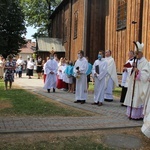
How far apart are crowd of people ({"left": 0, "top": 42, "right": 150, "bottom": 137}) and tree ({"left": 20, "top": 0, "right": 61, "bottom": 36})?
107 ft

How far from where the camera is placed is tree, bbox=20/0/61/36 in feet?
160

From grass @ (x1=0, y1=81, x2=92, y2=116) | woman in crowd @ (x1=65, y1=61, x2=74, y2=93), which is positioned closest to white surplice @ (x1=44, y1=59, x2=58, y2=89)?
woman in crowd @ (x1=65, y1=61, x2=74, y2=93)

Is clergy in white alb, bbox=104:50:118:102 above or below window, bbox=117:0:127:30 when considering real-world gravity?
below

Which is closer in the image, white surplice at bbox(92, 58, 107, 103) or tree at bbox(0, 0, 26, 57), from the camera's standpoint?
white surplice at bbox(92, 58, 107, 103)

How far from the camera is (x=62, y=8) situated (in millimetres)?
37281

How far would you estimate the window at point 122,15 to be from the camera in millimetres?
18250

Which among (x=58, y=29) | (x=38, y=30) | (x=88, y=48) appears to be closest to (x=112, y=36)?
(x=88, y=48)

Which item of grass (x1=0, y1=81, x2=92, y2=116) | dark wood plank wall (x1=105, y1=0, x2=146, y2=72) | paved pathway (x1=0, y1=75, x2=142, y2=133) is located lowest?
paved pathway (x1=0, y1=75, x2=142, y2=133)

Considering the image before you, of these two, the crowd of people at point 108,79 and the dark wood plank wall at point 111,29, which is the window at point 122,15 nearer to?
the dark wood plank wall at point 111,29

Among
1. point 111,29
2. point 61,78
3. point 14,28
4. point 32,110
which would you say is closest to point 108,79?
point 32,110

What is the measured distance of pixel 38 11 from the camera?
49.4 metres

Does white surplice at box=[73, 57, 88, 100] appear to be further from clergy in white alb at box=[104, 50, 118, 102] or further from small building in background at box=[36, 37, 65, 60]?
small building in background at box=[36, 37, 65, 60]

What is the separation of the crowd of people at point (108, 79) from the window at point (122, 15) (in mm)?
4398

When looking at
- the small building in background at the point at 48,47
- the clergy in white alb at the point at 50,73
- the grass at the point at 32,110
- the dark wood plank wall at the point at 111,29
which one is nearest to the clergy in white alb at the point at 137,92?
the grass at the point at 32,110
